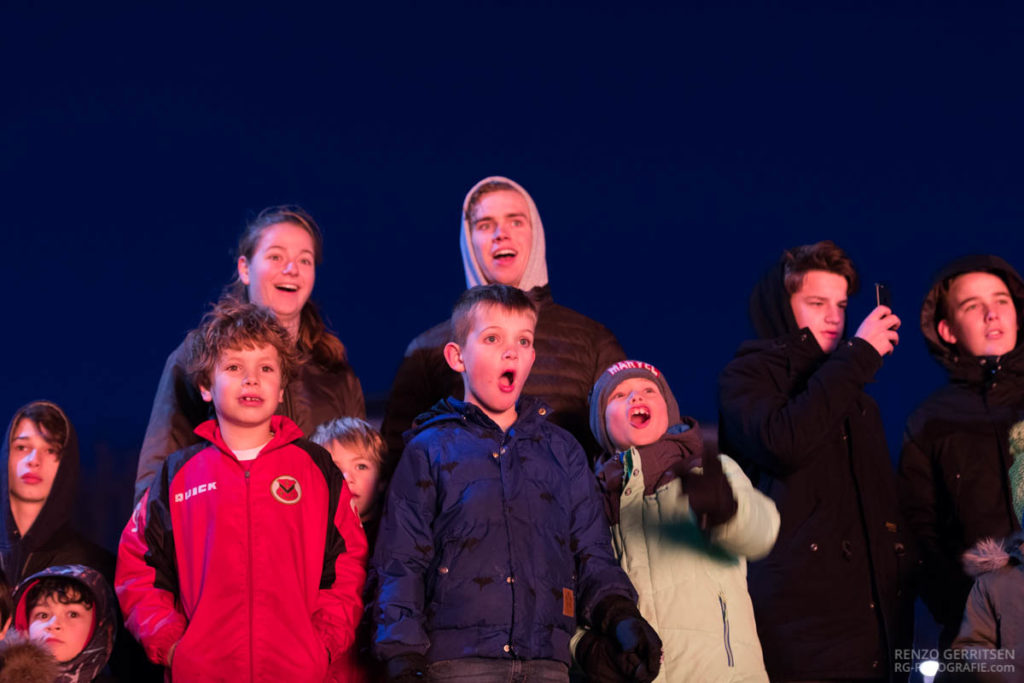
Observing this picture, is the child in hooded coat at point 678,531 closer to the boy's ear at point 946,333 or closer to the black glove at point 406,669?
the black glove at point 406,669

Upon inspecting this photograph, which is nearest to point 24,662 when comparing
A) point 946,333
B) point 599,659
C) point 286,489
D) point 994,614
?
point 286,489

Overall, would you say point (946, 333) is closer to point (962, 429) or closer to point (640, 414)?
point (962, 429)

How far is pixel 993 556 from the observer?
3.49m

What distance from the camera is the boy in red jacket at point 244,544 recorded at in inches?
124

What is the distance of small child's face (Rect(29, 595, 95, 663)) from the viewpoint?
3.58 meters

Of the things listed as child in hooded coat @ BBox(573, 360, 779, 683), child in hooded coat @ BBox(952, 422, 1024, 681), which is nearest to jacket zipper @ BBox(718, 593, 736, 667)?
child in hooded coat @ BBox(573, 360, 779, 683)

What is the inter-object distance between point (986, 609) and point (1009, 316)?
4.14ft

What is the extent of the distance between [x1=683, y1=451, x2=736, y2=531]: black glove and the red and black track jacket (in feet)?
3.38

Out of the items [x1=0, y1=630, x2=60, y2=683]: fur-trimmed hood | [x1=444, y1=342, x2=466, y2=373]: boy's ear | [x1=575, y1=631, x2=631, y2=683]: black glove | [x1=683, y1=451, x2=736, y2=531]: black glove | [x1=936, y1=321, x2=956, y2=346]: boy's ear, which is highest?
[x1=936, y1=321, x2=956, y2=346]: boy's ear

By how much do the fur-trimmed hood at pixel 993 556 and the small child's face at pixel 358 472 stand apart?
190cm

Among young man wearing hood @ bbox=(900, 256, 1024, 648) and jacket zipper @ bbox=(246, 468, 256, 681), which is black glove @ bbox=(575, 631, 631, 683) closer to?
jacket zipper @ bbox=(246, 468, 256, 681)

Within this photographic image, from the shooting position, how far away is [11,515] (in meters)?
4.19

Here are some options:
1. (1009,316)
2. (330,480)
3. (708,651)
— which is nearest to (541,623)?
(708,651)

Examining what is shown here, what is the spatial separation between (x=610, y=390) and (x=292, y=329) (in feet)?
4.10
